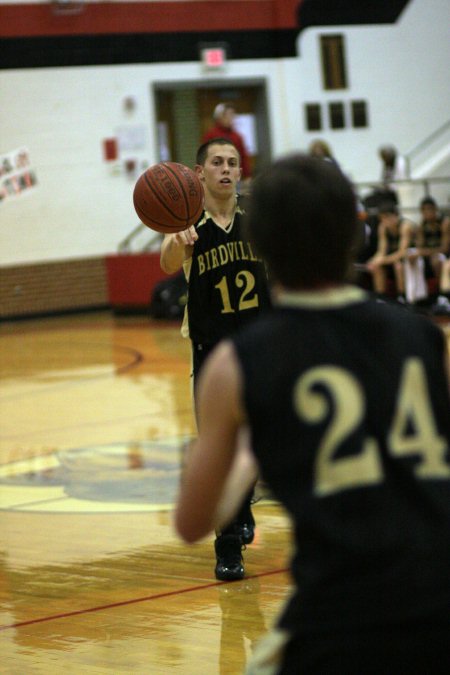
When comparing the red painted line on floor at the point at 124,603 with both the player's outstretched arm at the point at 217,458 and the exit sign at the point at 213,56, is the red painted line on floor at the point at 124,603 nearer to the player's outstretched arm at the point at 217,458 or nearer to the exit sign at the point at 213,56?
the player's outstretched arm at the point at 217,458

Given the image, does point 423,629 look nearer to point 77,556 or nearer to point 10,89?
point 77,556

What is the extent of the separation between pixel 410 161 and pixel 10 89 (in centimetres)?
640

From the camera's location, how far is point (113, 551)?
5094 millimetres

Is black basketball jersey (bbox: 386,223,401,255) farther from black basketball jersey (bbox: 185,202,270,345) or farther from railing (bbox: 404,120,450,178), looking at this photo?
black basketball jersey (bbox: 185,202,270,345)

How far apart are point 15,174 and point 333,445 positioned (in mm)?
15909

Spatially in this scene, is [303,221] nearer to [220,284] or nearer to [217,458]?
[217,458]

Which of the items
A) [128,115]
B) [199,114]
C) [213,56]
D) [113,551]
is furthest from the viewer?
[199,114]

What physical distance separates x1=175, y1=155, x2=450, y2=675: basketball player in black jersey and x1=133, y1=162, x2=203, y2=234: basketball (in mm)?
2691

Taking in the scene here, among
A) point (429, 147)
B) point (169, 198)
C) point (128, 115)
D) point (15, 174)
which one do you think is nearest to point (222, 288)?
point (169, 198)

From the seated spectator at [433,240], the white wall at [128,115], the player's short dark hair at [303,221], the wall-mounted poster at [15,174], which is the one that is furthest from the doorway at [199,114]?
the player's short dark hair at [303,221]

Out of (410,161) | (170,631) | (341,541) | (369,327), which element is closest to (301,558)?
(341,541)

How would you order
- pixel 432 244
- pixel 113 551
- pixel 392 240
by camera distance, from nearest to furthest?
pixel 113 551 → pixel 432 244 → pixel 392 240

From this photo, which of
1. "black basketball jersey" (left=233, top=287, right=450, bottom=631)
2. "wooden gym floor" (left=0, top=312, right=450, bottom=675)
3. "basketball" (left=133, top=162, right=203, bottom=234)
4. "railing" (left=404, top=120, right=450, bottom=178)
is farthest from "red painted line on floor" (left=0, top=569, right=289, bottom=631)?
"railing" (left=404, top=120, right=450, bottom=178)

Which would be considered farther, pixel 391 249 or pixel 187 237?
pixel 391 249
